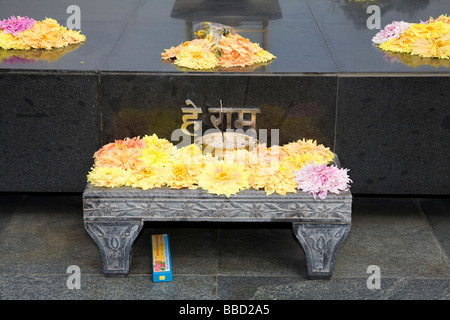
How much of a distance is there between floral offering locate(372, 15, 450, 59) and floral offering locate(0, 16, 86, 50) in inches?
90.6

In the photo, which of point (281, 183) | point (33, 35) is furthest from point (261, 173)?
point (33, 35)

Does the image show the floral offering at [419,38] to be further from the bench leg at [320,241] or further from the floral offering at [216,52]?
the bench leg at [320,241]

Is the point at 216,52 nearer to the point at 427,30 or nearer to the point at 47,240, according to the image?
the point at 427,30

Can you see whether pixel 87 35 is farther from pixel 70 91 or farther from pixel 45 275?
pixel 45 275

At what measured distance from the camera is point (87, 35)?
648 centimetres

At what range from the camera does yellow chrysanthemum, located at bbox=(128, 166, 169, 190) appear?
4.81m

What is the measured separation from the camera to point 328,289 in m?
4.88

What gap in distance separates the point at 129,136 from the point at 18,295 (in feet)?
4.30

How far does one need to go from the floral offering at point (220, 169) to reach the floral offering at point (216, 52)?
2.12 feet

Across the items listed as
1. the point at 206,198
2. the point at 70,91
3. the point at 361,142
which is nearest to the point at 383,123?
the point at 361,142

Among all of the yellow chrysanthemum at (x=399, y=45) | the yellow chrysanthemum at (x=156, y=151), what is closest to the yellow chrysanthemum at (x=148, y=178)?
the yellow chrysanthemum at (x=156, y=151)

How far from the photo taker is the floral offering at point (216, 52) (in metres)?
5.54

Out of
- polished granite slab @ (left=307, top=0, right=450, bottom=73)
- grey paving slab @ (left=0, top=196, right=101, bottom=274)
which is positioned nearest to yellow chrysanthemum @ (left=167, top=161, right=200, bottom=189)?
grey paving slab @ (left=0, top=196, right=101, bottom=274)

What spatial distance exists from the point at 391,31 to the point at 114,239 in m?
2.73
